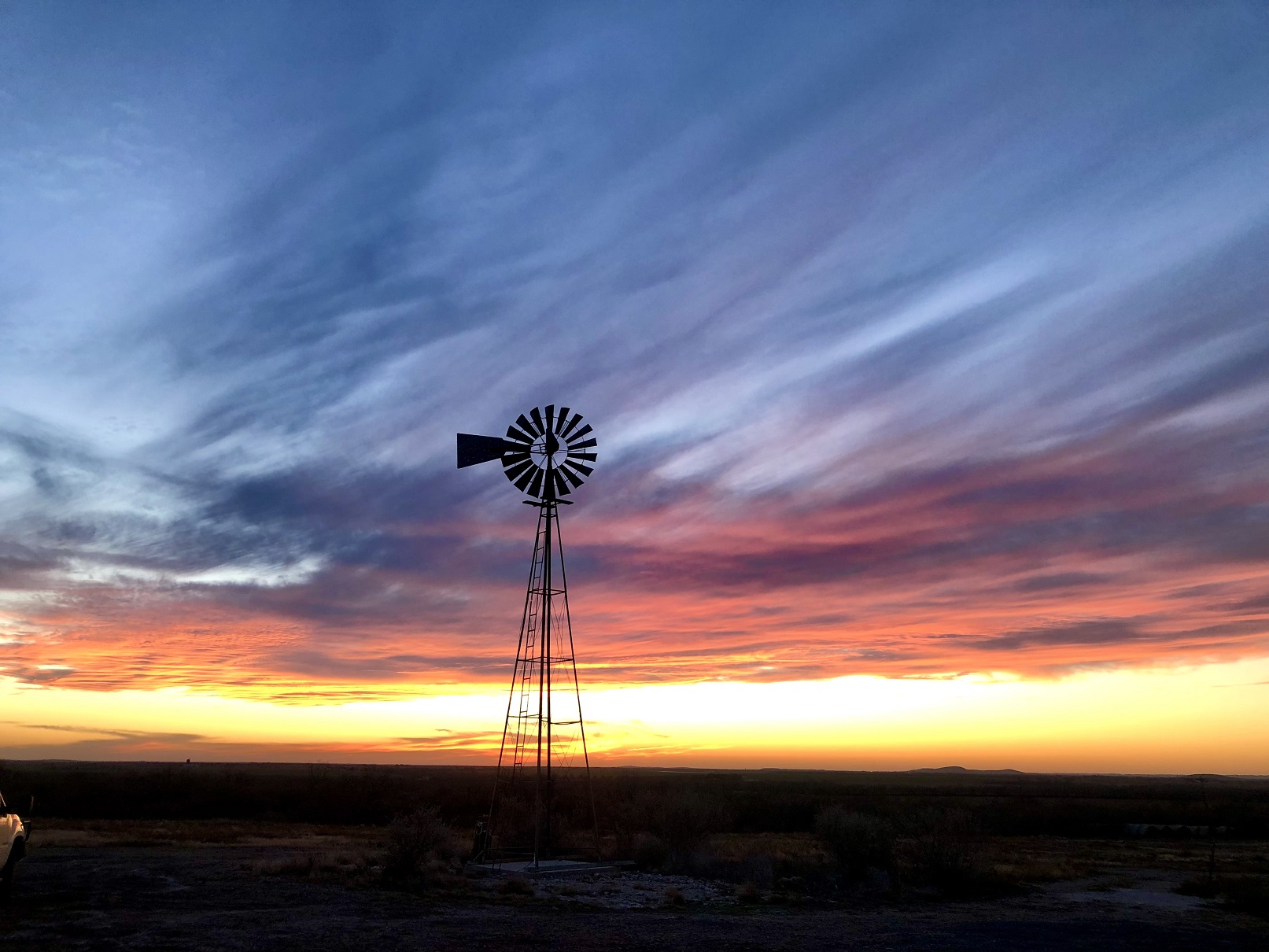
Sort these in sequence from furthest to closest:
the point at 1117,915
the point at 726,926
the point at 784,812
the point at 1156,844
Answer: the point at 784,812 < the point at 1156,844 < the point at 1117,915 < the point at 726,926

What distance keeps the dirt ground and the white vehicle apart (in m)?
0.63

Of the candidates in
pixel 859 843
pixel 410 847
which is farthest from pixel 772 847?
pixel 410 847

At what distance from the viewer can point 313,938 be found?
645 inches

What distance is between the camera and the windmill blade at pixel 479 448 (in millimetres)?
29969

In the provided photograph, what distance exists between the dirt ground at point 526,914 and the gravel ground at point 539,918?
0.19 feet

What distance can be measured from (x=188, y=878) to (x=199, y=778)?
67834 mm

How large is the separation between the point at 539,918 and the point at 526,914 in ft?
2.16

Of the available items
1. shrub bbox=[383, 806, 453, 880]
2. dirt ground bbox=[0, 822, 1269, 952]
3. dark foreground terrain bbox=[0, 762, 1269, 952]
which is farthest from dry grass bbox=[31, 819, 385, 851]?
shrub bbox=[383, 806, 453, 880]

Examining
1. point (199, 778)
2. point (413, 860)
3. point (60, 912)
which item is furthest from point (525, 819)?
point (199, 778)

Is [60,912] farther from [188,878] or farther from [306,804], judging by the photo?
[306,804]

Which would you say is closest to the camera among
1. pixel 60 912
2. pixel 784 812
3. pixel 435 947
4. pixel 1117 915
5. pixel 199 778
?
pixel 435 947

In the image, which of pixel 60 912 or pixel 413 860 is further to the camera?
pixel 413 860

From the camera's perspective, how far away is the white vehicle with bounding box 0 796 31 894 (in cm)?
1723

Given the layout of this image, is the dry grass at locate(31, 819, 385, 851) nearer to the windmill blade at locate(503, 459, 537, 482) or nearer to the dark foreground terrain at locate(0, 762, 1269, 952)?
the dark foreground terrain at locate(0, 762, 1269, 952)
